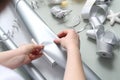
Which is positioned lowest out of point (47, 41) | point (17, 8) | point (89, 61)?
point (89, 61)

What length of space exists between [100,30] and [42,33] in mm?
212

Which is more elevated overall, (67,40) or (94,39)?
(67,40)

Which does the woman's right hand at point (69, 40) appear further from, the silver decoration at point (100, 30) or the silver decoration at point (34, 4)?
the silver decoration at point (34, 4)

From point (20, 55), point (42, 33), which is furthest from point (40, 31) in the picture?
point (20, 55)

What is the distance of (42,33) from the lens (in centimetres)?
89

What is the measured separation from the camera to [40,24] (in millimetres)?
929

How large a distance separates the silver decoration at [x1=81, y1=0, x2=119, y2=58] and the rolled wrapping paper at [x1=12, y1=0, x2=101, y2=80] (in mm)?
100

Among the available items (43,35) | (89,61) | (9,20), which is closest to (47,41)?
(43,35)

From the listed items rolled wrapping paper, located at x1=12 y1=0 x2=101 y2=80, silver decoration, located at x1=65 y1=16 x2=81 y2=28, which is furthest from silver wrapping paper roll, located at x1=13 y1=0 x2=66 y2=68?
silver decoration, located at x1=65 y1=16 x2=81 y2=28

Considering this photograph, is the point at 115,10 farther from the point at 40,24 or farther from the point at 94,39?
the point at 40,24

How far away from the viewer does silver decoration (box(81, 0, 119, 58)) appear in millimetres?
833

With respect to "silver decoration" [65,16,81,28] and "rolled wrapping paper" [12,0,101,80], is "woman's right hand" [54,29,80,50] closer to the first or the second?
"rolled wrapping paper" [12,0,101,80]

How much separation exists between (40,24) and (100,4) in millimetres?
266

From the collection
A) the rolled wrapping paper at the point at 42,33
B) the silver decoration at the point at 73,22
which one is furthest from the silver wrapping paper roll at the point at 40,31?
the silver decoration at the point at 73,22
